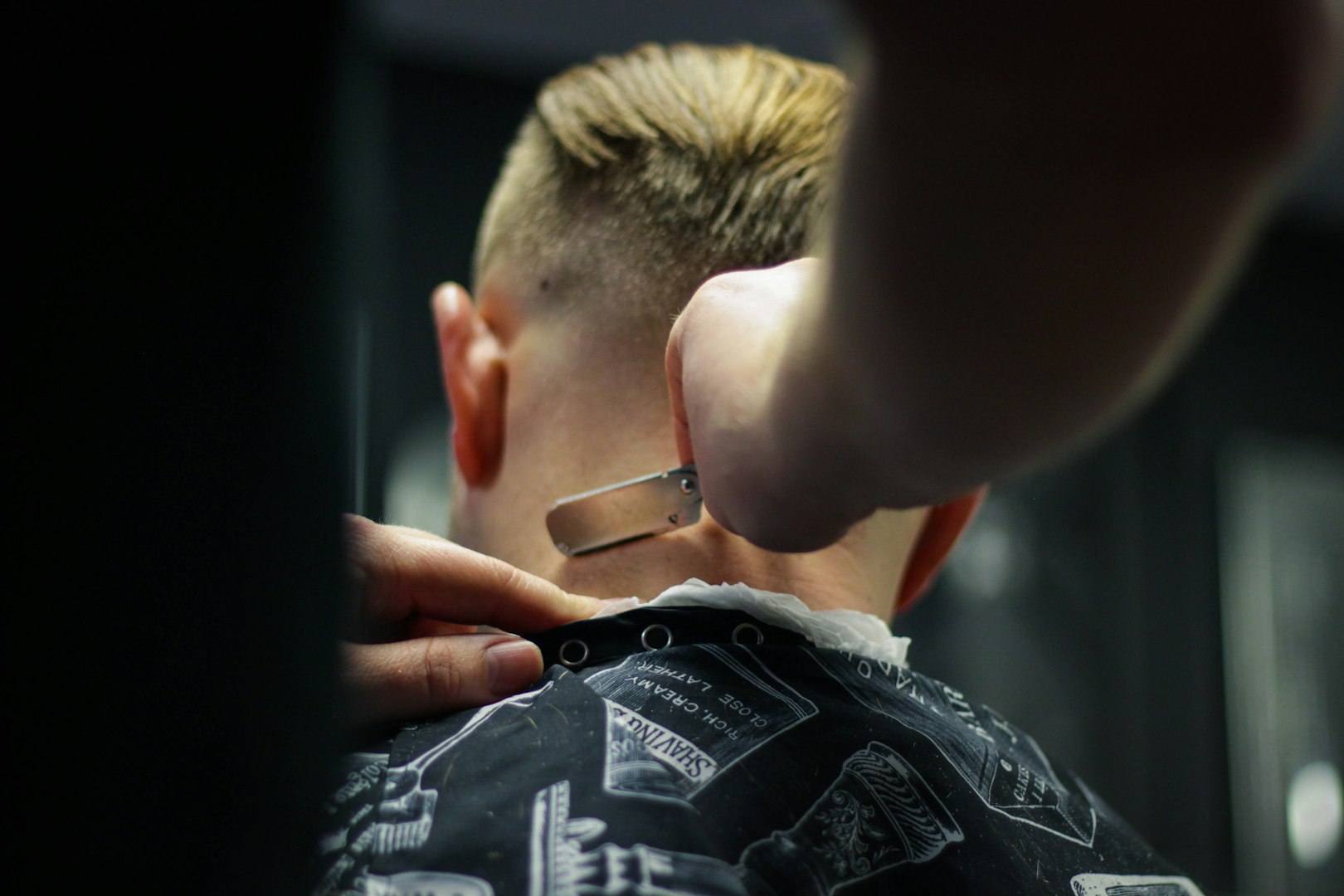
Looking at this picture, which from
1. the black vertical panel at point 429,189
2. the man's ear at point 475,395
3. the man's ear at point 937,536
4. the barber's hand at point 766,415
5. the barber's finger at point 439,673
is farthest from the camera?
the black vertical panel at point 429,189

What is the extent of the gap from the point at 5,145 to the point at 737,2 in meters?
2.13

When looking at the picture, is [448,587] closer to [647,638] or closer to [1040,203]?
[647,638]

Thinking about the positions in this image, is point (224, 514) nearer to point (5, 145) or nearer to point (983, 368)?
point (5, 145)

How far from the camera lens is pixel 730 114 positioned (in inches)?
34.6

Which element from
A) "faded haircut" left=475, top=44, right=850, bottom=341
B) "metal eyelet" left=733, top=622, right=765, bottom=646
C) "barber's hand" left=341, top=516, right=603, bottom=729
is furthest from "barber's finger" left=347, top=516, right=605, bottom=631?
"faded haircut" left=475, top=44, right=850, bottom=341

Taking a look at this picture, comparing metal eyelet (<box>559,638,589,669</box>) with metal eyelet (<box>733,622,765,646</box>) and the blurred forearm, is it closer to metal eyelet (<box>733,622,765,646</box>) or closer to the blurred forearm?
metal eyelet (<box>733,622,765,646</box>)

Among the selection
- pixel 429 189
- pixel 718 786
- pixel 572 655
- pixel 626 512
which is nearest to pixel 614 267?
pixel 626 512

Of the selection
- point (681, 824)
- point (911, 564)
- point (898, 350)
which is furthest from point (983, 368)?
point (911, 564)

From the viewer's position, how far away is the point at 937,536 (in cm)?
99

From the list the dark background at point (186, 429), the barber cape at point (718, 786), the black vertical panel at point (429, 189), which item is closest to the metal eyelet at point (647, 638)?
the barber cape at point (718, 786)

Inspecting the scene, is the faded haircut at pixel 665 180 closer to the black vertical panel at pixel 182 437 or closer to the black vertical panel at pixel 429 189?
the black vertical panel at pixel 182 437

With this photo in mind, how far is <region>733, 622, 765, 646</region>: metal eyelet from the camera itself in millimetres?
683

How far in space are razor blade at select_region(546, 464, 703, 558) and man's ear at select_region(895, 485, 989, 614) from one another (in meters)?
0.33

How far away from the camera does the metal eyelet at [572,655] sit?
68 centimetres
